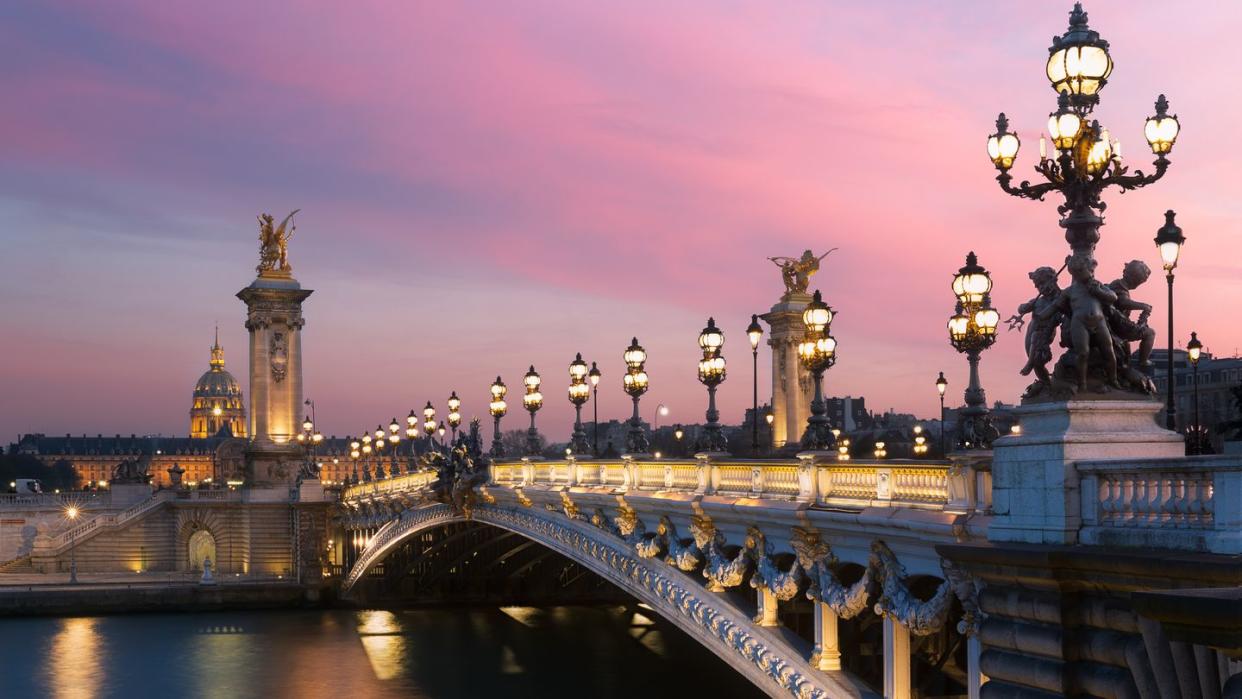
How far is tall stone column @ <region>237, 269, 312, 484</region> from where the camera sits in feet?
295

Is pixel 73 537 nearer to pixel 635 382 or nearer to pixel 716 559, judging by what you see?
pixel 635 382

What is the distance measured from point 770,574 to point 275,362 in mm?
70070

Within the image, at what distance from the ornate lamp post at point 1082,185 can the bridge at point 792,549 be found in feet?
7.83

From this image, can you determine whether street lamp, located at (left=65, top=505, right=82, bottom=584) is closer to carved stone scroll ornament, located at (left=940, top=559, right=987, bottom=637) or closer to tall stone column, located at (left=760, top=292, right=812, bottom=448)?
tall stone column, located at (left=760, top=292, right=812, bottom=448)

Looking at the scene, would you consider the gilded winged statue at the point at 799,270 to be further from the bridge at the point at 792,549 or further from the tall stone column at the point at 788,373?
the bridge at the point at 792,549

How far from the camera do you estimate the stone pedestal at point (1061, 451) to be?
1358 cm

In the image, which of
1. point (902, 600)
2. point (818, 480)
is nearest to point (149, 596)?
point (818, 480)

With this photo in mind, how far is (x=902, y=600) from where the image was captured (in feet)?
61.1

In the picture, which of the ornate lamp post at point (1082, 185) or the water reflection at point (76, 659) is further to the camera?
the water reflection at point (76, 659)

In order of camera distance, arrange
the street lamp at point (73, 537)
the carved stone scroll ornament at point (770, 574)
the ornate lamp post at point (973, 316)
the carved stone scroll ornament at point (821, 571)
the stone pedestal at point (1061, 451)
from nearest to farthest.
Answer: the stone pedestal at point (1061, 451) < the carved stone scroll ornament at point (821, 571) < the ornate lamp post at point (973, 316) < the carved stone scroll ornament at point (770, 574) < the street lamp at point (73, 537)

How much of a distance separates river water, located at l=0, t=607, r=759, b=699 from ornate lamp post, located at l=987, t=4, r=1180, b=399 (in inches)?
1227

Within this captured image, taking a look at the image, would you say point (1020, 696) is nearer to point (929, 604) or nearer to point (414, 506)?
point (929, 604)

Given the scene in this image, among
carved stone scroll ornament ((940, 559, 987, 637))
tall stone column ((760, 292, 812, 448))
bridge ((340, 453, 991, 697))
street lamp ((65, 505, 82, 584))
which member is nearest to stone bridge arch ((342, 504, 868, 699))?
bridge ((340, 453, 991, 697))

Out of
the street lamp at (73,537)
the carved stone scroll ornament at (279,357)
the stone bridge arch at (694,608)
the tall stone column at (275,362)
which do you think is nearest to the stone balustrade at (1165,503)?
the stone bridge arch at (694,608)
